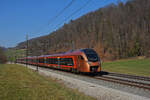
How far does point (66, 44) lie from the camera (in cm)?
9638

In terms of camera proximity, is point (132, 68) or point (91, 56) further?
point (132, 68)

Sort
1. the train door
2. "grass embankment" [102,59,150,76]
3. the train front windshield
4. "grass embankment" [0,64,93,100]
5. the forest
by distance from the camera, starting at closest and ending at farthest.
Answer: "grass embankment" [0,64,93,100]
the train front windshield
the train door
"grass embankment" [102,59,150,76]
the forest

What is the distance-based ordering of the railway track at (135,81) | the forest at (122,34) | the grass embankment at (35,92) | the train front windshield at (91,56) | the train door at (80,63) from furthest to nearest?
the forest at (122,34) → the train door at (80,63) → the train front windshield at (91,56) → the railway track at (135,81) → the grass embankment at (35,92)

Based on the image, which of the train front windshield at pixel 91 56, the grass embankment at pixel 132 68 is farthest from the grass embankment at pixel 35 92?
the grass embankment at pixel 132 68

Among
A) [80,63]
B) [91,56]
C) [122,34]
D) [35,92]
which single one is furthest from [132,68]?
[122,34]

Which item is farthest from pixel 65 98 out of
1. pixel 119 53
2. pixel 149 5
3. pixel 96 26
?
pixel 96 26

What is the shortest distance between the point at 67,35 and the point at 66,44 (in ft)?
16.7

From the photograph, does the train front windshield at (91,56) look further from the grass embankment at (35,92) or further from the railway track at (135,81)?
the grass embankment at (35,92)

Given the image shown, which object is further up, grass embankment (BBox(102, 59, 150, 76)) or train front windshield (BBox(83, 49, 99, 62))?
train front windshield (BBox(83, 49, 99, 62))

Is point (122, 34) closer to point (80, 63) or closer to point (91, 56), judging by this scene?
point (80, 63)

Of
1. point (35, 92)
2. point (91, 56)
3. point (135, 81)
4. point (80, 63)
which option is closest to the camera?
point (35, 92)

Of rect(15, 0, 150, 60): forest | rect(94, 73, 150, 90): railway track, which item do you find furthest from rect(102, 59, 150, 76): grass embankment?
rect(15, 0, 150, 60): forest

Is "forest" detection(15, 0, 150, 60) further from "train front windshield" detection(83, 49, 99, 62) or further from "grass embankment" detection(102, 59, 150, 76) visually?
"train front windshield" detection(83, 49, 99, 62)

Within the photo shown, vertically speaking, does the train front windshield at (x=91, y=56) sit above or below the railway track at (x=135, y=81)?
above
